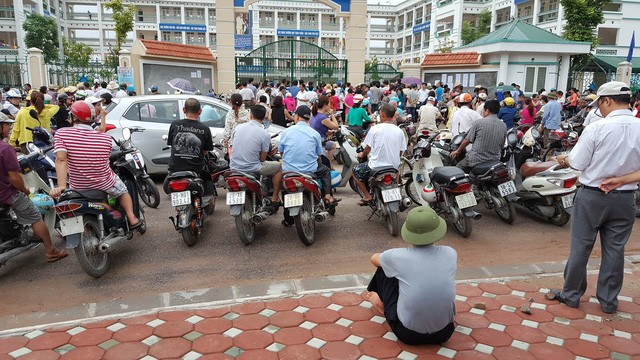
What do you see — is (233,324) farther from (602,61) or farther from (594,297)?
(602,61)

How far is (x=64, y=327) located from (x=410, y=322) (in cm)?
257

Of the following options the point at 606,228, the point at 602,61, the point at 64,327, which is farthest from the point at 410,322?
the point at 602,61

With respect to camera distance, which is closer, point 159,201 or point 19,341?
point 19,341

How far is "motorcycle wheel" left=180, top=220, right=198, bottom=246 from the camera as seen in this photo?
5.30m

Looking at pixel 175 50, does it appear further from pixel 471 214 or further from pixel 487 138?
pixel 471 214

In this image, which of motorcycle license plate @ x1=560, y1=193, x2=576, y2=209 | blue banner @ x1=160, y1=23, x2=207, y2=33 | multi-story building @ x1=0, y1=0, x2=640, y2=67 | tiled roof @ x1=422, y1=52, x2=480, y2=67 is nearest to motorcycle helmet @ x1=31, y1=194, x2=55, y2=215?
motorcycle license plate @ x1=560, y1=193, x2=576, y2=209

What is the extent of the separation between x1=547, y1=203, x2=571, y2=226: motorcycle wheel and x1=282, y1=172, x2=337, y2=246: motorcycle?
301 cm

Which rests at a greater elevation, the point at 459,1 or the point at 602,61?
the point at 459,1

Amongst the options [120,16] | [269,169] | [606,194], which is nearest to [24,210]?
[269,169]

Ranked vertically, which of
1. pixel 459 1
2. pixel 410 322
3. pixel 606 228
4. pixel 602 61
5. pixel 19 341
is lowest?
pixel 19 341

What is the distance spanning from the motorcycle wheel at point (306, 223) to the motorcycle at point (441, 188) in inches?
64.9

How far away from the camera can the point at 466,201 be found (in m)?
5.59

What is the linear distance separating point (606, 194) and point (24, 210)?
5.12m

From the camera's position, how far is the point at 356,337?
11.6 ft
